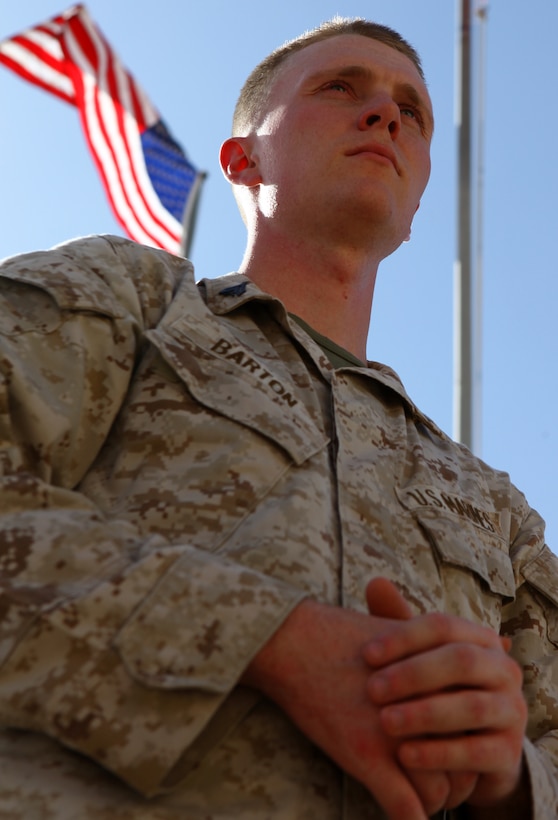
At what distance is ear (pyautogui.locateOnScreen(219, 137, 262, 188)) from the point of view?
11.3 ft

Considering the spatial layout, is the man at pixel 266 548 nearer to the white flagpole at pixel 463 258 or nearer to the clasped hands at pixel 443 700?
the clasped hands at pixel 443 700

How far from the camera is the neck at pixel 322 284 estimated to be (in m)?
2.98

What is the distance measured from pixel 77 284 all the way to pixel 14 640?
86cm

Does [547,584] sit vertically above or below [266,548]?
above

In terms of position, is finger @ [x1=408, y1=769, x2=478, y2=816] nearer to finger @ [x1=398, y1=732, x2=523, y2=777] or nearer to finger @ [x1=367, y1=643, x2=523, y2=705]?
finger @ [x1=398, y1=732, x2=523, y2=777]

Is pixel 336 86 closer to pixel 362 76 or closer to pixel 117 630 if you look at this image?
pixel 362 76

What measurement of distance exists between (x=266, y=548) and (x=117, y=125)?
22.6ft

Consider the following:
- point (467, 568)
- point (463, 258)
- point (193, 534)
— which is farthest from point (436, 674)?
point (463, 258)

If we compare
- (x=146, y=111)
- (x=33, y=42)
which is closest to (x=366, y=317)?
(x=146, y=111)

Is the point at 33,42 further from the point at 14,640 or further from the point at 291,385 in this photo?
the point at 14,640

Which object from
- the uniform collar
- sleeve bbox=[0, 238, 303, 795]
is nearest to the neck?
the uniform collar

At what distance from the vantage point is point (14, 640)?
160cm

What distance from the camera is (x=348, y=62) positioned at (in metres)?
3.31

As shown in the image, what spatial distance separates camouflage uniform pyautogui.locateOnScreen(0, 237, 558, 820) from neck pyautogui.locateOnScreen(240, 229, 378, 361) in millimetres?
263
